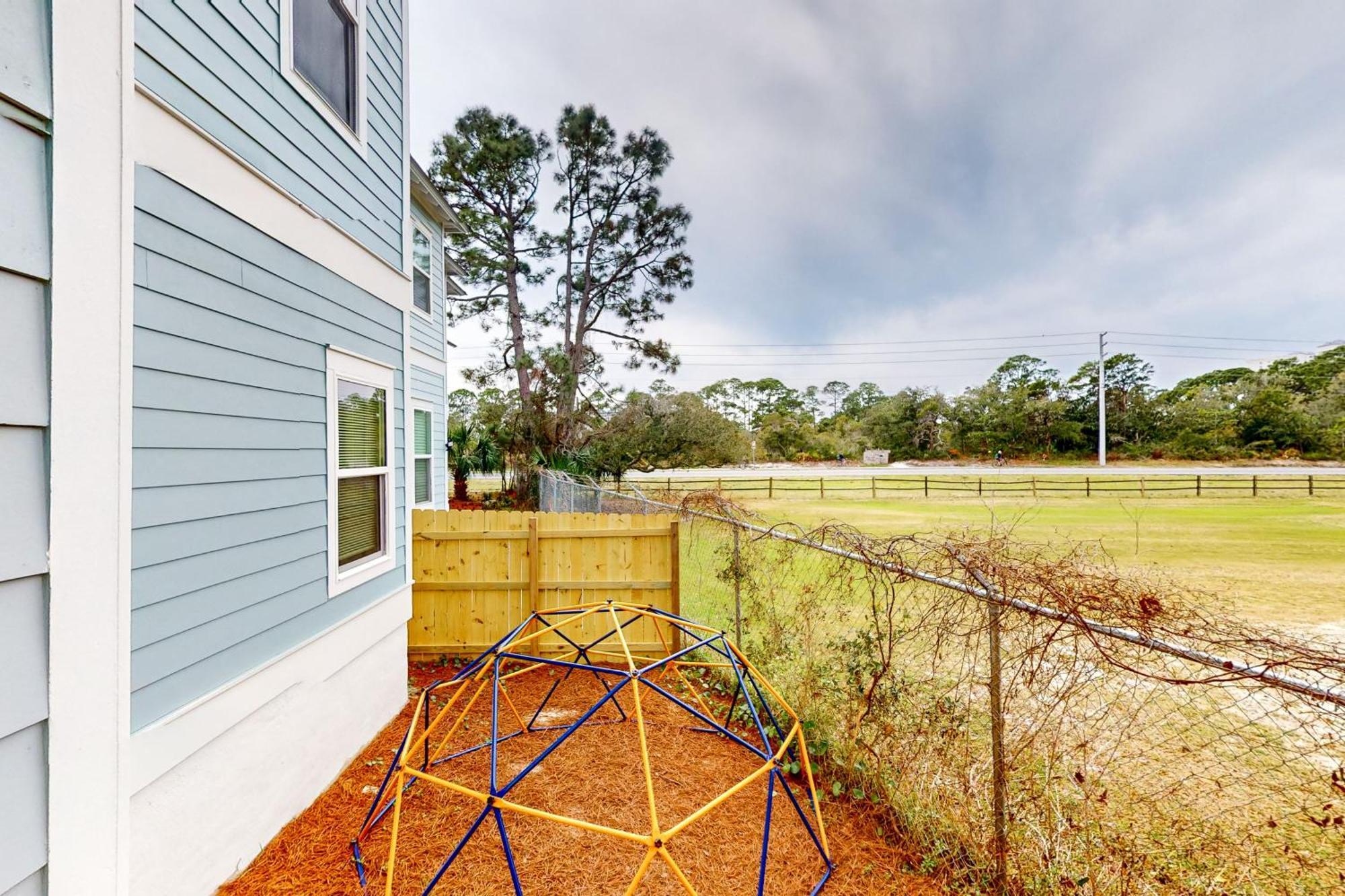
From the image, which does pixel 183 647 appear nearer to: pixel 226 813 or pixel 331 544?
pixel 226 813

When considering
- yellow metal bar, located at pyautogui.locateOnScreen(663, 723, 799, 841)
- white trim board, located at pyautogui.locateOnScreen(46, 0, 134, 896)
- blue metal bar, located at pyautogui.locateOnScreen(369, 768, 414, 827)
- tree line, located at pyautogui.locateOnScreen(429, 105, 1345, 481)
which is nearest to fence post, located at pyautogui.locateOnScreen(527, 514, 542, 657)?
blue metal bar, located at pyautogui.locateOnScreen(369, 768, 414, 827)

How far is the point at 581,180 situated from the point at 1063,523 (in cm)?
1858

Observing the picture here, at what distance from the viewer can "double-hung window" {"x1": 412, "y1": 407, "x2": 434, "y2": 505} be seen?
31.1ft

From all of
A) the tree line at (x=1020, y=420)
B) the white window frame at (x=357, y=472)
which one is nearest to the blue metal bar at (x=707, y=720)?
the white window frame at (x=357, y=472)

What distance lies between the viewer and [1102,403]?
126ft

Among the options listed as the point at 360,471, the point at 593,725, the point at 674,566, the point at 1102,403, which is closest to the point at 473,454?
the point at 674,566

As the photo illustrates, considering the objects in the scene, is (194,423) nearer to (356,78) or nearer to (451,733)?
(451,733)

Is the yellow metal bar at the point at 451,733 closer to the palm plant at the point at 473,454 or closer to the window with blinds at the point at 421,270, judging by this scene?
the window with blinds at the point at 421,270

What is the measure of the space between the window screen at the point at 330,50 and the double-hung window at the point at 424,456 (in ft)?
20.5

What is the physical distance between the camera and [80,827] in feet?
3.74

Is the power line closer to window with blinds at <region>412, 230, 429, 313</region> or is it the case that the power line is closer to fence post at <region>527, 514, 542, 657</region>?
window with blinds at <region>412, 230, 429, 313</region>

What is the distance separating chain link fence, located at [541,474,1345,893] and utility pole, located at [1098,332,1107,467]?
146ft

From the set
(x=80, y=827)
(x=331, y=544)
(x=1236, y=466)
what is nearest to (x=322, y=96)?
(x=331, y=544)

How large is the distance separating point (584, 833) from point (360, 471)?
111 inches
